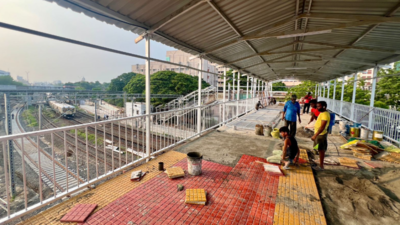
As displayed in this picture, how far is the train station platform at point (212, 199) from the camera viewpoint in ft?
7.58

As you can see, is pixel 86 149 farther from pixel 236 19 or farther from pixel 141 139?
pixel 141 139

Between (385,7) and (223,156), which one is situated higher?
(385,7)

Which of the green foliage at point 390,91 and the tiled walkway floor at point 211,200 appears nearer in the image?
the tiled walkway floor at point 211,200

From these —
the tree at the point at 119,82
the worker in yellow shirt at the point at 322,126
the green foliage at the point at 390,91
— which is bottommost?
the worker in yellow shirt at the point at 322,126

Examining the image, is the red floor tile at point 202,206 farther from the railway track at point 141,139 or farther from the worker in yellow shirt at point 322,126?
the worker in yellow shirt at point 322,126

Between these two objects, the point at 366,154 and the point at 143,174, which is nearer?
the point at 143,174

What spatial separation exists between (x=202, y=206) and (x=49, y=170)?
16.8 m

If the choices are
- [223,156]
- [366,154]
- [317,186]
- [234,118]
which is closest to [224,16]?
[223,156]

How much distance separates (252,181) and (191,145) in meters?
2.38

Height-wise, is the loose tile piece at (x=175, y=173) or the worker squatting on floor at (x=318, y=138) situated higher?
the worker squatting on floor at (x=318, y=138)

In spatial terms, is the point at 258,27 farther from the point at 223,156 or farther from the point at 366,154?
the point at 366,154

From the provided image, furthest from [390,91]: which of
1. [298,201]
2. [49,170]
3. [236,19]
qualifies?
[49,170]

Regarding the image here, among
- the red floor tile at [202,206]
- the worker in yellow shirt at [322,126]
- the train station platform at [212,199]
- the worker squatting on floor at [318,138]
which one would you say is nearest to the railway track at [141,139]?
the train station platform at [212,199]

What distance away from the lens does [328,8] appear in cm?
428
